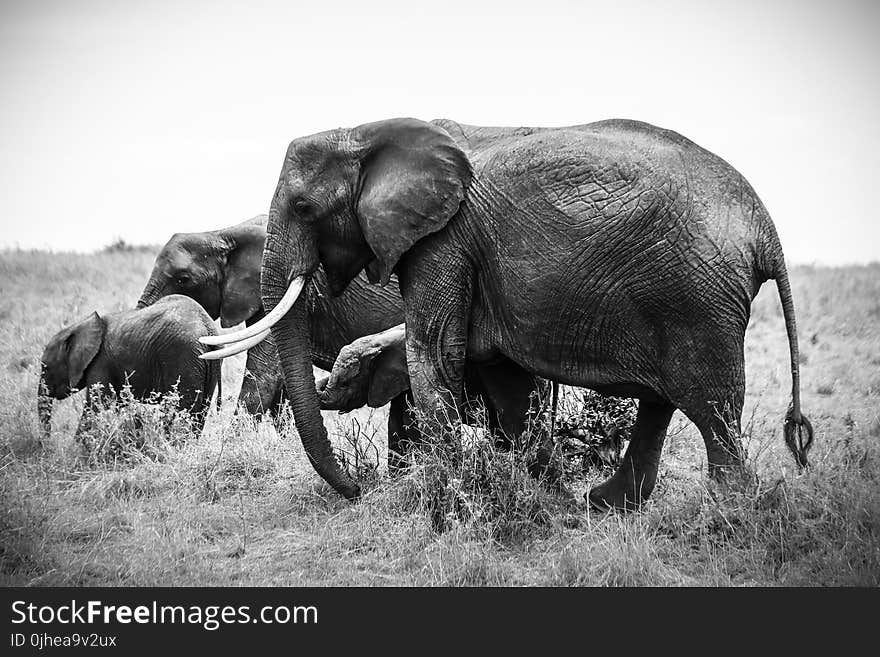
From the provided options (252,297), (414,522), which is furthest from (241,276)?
(414,522)

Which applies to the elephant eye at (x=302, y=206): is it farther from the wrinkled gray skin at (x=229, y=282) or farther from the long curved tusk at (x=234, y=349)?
the wrinkled gray skin at (x=229, y=282)

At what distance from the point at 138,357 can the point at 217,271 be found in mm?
2062

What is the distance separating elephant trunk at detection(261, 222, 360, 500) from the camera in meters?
7.59

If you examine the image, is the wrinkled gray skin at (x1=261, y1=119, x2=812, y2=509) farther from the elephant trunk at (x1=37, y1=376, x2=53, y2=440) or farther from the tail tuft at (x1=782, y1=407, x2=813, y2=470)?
the elephant trunk at (x1=37, y1=376, x2=53, y2=440)

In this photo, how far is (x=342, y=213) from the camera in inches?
288

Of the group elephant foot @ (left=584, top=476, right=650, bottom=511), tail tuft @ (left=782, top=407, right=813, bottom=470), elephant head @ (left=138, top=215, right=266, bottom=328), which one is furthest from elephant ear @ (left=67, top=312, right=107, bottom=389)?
tail tuft @ (left=782, top=407, right=813, bottom=470)

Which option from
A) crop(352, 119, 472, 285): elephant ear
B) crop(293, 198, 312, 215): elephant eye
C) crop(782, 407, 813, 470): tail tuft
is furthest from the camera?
crop(293, 198, 312, 215): elephant eye

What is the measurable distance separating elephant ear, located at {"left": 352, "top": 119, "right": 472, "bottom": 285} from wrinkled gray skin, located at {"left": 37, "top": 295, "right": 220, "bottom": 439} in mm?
3319

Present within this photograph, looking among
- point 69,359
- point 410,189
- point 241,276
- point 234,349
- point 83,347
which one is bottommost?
point 69,359

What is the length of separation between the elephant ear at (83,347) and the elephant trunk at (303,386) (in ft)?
9.90

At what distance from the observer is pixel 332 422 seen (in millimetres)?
11586

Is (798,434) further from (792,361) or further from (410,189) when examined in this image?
(410,189)

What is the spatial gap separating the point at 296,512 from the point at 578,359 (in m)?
2.38

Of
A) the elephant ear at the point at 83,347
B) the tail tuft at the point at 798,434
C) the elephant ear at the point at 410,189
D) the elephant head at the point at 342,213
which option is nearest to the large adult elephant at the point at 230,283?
the elephant ear at the point at 83,347
